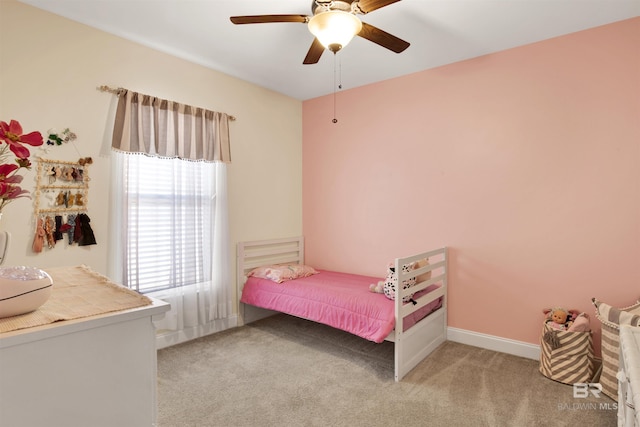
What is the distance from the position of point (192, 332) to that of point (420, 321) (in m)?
2.09

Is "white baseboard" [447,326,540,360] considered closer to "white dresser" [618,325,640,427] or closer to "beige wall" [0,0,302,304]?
"white dresser" [618,325,640,427]

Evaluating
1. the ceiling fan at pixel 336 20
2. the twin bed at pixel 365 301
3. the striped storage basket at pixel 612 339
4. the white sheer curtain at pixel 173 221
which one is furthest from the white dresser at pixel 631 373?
the white sheer curtain at pixel 173 221

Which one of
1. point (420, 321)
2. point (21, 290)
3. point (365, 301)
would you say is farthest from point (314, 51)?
point (420, 321)

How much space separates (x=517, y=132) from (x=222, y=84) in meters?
2.79

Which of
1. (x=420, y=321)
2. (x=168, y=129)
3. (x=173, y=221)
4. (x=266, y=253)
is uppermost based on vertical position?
(x=168, y=129)

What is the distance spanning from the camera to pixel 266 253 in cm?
396

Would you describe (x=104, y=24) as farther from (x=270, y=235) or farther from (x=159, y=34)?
(x=270, y=235)

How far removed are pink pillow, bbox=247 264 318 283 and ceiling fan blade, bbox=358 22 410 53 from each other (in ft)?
7.42

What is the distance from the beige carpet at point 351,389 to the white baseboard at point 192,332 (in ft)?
0.34

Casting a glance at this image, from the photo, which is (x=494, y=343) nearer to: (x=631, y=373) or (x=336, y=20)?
(x=631, y=373)

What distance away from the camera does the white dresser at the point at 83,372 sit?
809 mm

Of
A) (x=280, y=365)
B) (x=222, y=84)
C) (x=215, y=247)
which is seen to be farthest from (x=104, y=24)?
(x=280, y=365)

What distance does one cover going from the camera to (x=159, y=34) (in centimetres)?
276

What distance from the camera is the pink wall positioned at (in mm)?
2564
